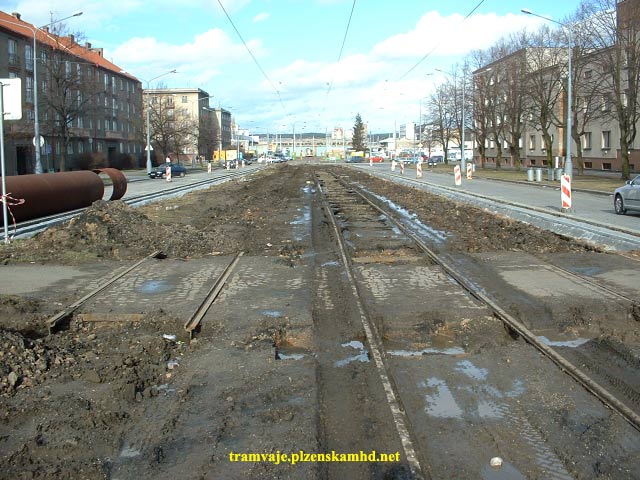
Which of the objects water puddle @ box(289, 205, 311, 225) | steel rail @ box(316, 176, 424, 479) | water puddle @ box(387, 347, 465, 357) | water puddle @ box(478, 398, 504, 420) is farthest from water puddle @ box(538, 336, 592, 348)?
water puddle @ box(289, 205, 311, 225)

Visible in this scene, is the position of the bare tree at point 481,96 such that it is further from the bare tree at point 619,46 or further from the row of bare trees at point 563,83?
the bare tree at point 619,46

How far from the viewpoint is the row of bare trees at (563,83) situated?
1513 inches

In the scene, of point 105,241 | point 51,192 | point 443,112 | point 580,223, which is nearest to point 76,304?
point 105,241

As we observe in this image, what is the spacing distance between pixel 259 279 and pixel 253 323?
9.40 ft

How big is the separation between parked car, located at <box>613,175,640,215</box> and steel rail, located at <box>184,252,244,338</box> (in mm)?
15342

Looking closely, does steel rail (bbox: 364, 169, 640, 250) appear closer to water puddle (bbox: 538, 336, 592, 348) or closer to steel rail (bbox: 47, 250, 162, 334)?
water puddle (bbox: 538, 336, 592, 348)

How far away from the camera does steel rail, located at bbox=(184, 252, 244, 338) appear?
745 centimetres

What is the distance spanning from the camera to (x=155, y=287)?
9820 millimetres

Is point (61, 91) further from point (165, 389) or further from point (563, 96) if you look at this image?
point (165, 389)

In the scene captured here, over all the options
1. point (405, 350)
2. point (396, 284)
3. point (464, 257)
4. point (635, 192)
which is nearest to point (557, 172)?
point (635, 192)

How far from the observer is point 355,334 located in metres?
7.19

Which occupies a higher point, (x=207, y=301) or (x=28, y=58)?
(x=28, y=58)

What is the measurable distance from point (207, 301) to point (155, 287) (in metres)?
1.45

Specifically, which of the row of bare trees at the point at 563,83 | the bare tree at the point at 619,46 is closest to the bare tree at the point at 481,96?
the row of bare trees at the point at 563,83
